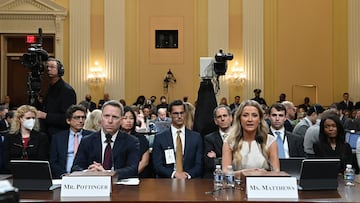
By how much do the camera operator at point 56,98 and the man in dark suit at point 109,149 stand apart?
1.29 meters

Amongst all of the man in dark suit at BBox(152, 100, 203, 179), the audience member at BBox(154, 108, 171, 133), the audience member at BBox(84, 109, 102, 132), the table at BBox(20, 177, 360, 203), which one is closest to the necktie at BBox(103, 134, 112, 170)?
the table at BBox(20, 177, 360, 203)

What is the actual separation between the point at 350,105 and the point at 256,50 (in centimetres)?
322

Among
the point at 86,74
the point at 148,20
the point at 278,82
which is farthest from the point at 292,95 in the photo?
the point at 86,74

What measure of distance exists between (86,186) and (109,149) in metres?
0.89

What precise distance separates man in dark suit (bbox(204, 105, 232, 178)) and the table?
1370 mm

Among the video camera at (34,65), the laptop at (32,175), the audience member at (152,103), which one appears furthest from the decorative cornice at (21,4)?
the laptop at (32,175)

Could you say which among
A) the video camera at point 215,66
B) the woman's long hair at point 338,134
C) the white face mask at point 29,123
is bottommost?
the woman's long hair at point 338,134

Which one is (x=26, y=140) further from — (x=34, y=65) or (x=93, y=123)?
(x=34, y=65)

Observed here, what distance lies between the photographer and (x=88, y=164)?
4.04 meters

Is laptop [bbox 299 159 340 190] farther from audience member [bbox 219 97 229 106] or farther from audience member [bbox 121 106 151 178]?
audience member [bbox 219 97 229 106]

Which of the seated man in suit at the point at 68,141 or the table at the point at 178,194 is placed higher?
the seated man in suit at the point at 68,141

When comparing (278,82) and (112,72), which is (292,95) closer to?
(278,82)

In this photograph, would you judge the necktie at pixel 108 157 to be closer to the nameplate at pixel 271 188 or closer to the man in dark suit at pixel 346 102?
the nameplate at pixel 271 188

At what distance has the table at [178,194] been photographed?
3.02 m
